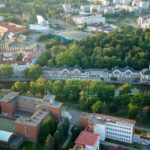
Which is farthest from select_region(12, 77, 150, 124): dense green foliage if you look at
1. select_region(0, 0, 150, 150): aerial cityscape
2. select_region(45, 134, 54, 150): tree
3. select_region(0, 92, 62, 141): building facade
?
select_region(45, 134, 54, 150): tree

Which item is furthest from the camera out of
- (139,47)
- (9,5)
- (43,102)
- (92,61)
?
(9,5)

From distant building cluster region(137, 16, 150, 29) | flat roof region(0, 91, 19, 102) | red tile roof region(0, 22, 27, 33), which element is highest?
distant building cluster region(137, 16, 150, 29)

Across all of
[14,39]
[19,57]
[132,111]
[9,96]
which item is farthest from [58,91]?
[14,39]

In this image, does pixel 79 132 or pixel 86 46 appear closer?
pixel 79 132

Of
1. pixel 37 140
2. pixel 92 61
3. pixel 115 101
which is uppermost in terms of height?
pixel 92 61

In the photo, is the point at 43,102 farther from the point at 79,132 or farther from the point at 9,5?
the point at 9,5

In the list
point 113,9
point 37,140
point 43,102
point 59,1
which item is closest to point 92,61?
point 43,102

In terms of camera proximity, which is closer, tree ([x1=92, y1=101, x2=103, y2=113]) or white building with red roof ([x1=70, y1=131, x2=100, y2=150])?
white building with red roof ([x1=70, y1=131, x2=100, y2=150])

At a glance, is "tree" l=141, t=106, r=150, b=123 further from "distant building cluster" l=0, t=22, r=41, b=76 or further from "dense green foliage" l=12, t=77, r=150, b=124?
"distant building cluster" l=0, t=22, r=41, b=76
